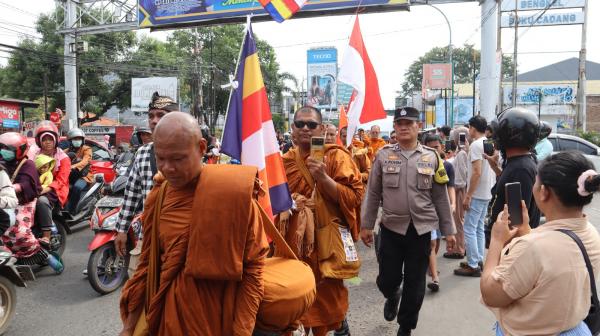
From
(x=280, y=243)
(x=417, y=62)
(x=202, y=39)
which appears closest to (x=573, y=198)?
(x=280, y=243)

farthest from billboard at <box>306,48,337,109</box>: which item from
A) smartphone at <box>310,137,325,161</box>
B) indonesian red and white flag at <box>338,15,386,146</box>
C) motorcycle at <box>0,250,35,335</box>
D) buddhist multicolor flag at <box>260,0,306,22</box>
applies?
smartphone at <box>310,137,325,161</box>

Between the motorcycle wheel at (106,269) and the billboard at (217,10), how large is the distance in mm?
10638

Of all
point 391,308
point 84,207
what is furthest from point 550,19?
point 391,308

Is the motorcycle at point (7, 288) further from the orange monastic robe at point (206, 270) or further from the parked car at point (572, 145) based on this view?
the parked car at point (572, 145)

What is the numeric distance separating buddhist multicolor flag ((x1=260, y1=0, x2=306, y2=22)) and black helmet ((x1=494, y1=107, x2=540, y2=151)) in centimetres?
214

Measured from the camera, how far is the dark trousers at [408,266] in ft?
12.2

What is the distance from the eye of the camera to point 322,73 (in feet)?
76.6

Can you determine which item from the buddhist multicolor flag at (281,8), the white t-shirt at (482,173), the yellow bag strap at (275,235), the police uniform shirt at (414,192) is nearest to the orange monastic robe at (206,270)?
the yellow bag strap at (275,235)

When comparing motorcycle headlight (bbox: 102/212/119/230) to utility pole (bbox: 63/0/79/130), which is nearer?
motorcycle headlight (bbox: 102/212/119/230)

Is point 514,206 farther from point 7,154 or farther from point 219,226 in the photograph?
point 7,154

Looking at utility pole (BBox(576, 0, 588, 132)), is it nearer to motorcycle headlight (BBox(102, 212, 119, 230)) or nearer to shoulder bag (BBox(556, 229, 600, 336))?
motorcycle headlight (BBox(102, 212, 119, 230))

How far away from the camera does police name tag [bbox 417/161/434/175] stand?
3709 millimetres

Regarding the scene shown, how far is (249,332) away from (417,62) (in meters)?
70.2

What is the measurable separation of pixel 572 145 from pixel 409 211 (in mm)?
9065
